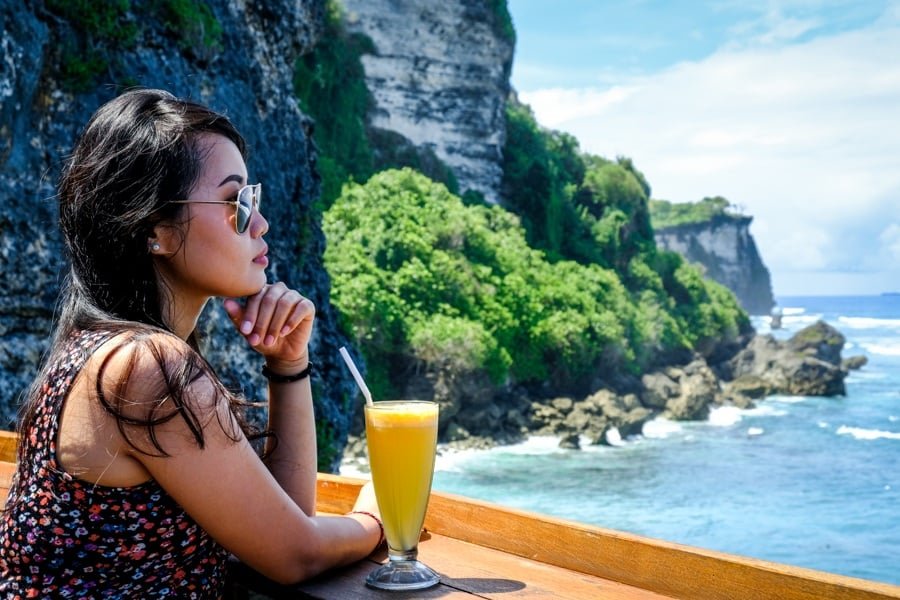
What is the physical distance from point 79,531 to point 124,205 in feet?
1.57

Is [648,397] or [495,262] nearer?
[495,262]

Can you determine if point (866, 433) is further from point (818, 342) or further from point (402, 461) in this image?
point (402, 461)

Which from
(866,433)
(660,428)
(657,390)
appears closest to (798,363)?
(866,433)

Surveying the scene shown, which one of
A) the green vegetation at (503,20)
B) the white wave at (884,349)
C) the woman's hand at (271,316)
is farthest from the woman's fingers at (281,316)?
the white wave at (884,349)

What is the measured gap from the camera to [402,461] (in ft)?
4.54

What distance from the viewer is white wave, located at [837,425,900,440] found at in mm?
28484

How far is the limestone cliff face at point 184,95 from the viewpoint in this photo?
6.31 meters

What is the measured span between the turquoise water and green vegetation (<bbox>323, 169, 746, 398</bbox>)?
251cm

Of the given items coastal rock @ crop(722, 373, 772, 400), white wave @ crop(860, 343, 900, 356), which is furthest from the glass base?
white wave @ crop(860, 343, 900, 356)

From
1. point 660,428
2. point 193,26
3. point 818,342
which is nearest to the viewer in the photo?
point 193,26

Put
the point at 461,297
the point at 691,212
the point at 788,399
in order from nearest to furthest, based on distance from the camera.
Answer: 1. the point at 461,297
2. the point at 788,399
3. the point at 691,212

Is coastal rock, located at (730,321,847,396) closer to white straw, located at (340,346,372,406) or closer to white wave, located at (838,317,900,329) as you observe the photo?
white straw, located at (340,346,372,406)

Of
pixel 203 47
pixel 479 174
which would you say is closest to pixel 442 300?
pixel 479 174

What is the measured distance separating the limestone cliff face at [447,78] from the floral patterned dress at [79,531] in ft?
97.0
